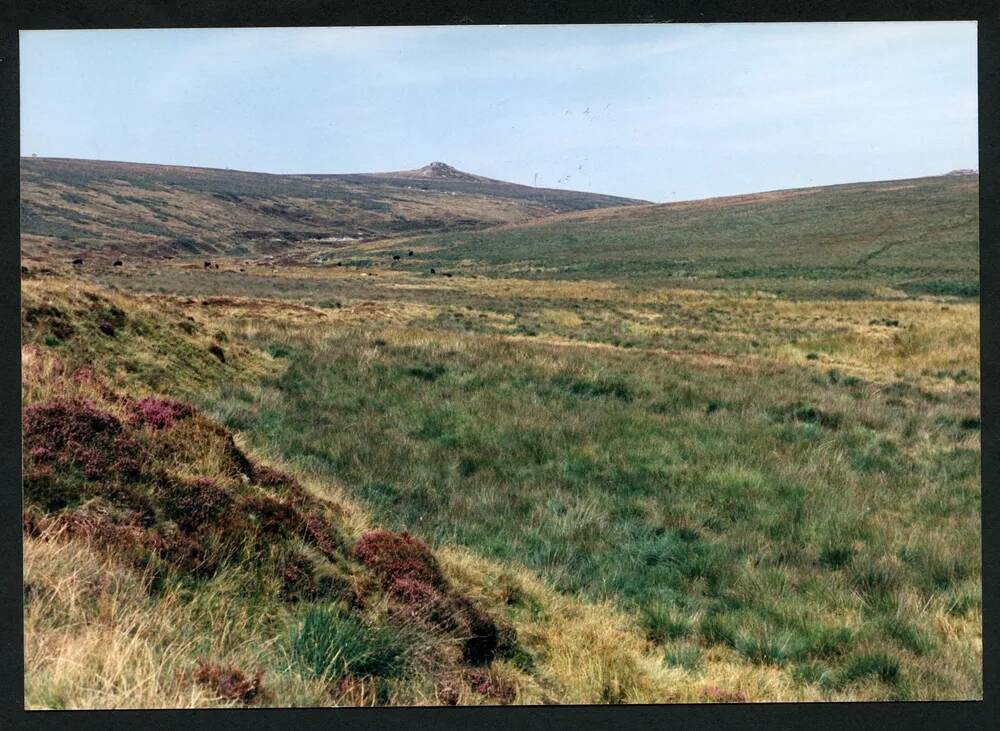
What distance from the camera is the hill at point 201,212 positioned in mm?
95125

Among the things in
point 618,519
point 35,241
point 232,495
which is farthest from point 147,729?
point 35,241

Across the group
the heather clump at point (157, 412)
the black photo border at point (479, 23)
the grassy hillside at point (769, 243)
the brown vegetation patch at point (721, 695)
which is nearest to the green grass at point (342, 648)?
the black photo border at point (479, 23)

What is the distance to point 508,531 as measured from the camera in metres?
8.10

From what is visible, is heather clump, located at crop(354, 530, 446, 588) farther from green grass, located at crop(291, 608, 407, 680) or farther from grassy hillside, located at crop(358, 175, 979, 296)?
grassy hillside, located at crop(358, 175, 979, 296)

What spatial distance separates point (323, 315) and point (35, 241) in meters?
62.1

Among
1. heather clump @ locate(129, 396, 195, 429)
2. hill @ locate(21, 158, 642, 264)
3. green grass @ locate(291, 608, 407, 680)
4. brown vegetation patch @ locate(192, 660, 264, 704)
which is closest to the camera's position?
brown vegetation patch @ locate(192, 660, 264, 704)

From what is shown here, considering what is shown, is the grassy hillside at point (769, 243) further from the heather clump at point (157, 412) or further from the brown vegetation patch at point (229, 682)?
the brown vegetation patch at point (229, 682)

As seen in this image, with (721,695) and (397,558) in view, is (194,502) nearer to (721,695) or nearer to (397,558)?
(397,558)

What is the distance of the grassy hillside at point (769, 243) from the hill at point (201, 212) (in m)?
25.1

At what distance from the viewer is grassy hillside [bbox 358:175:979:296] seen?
64688mm

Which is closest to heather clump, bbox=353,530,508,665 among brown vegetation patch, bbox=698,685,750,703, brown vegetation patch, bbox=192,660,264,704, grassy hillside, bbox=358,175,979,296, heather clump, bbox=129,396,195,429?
brown vegetation patch, bbox=192,660,264,704

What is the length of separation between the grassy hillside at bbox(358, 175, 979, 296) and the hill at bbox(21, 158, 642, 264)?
25.1m

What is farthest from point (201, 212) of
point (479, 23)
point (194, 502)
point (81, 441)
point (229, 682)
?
point (229, 682)

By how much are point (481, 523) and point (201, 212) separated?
445ft
